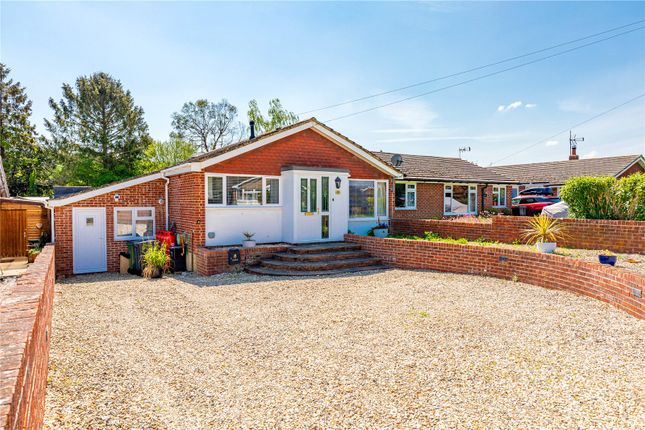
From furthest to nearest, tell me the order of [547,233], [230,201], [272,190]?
[272,190]
[230,201]
[547,233]

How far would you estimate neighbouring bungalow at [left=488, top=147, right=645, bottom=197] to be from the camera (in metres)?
28.3

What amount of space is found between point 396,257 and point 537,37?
1301 cm

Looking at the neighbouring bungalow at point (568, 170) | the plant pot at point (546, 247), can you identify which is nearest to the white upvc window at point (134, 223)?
the plant pot at point (546, 247)

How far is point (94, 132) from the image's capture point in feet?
122

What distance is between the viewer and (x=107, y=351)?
17.9 feet

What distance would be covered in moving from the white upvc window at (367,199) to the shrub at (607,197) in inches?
259

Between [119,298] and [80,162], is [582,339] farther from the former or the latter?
[80,162]

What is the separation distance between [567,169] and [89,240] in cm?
3347

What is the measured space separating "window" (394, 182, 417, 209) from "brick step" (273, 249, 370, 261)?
8484 millimetres

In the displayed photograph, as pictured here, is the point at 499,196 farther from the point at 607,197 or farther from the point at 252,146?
the point at 252,146

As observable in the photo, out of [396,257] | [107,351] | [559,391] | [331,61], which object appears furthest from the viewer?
[331,61]

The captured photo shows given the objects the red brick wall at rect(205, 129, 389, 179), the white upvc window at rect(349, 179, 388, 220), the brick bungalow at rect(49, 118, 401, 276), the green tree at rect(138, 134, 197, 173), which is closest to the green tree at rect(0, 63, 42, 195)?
the green tree at rect(138, 134, 197, 173)

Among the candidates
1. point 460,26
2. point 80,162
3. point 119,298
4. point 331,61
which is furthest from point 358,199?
point 80,162

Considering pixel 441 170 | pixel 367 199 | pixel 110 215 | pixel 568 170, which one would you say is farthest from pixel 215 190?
pixel 568 170
